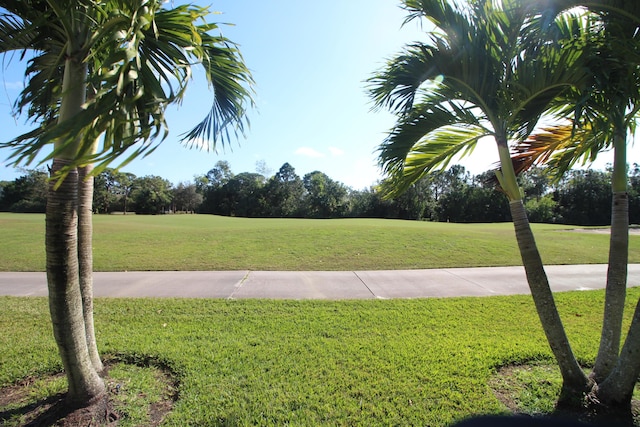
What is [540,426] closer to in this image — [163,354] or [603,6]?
[603,6]

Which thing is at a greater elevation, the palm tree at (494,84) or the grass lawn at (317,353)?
the palm tree at (494,84)

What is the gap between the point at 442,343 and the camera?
3912mm

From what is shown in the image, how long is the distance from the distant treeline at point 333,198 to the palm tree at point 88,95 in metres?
38.8

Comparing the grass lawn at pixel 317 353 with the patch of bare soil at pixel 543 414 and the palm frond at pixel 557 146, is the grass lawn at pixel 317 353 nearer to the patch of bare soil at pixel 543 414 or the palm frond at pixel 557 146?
the patch of bare soil at pixel 543 414

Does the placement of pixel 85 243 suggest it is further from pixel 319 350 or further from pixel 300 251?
pixel 300 251

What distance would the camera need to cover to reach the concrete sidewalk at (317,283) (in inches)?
244

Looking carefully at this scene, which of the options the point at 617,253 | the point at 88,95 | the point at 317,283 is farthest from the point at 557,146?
the point at 317,283

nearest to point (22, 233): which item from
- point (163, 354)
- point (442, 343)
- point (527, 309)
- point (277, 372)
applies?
point (163, 354)

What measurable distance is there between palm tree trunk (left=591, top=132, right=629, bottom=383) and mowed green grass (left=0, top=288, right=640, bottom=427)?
0.77 m

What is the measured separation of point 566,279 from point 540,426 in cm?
700

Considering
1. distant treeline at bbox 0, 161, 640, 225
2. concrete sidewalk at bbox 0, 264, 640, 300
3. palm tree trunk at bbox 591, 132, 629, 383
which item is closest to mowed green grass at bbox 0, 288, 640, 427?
concrete sidewalk at bbox 0, 264, 640, 300

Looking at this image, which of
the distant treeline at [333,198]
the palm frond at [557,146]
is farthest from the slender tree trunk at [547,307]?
the distant treeline at [333,198]

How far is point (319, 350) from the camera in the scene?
3.67m

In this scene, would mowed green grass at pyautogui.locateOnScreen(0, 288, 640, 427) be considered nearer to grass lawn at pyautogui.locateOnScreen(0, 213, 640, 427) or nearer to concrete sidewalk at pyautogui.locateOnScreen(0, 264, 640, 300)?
grass lawn at pyautogui.locateOnScreen(0, 213, 640, 427)
